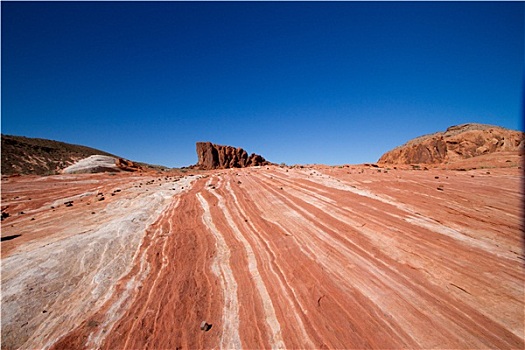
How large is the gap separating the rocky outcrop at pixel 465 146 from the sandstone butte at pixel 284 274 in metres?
31.8

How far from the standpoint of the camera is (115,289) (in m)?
5.77

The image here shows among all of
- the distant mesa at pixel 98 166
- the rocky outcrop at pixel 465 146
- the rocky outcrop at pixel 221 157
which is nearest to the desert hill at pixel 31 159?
the distant mesa at pixel 98 166

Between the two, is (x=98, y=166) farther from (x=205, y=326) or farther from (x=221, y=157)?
(x=205, y=326)

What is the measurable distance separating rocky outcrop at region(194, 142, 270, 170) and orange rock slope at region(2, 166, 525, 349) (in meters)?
41.2

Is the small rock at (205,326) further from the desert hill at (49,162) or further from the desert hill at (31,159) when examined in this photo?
the desert hill at (31,159)

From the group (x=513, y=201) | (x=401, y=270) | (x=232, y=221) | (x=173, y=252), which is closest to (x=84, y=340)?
(x=173, y=252)

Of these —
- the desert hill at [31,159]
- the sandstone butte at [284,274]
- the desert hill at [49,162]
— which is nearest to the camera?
the sandstone butte at [284,274]

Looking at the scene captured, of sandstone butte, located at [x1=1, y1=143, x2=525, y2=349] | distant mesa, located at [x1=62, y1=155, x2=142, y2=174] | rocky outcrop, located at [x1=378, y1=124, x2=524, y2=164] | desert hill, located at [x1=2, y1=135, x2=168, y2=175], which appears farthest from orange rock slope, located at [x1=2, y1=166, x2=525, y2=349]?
rocky outcrop, located at [x1=378, y1=124, x2=524, y2=164]

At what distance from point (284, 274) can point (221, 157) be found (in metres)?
49.8

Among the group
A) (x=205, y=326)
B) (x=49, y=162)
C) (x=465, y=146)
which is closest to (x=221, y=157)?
(x=49, y=162)

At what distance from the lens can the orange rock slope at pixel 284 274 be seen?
4324 mm

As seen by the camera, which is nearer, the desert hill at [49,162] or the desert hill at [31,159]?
the desert hill at [49,162]

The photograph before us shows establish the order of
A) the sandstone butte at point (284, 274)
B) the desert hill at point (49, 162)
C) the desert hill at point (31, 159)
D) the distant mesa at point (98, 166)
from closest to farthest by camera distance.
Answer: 1. the sandstone butte at point (284, 274)
2. the distant mesa at point (98, 166)
3. the desert hill at point (49, 162)
4. the desert hill at point (31, 159)

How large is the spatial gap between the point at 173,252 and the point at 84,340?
3227 mm
